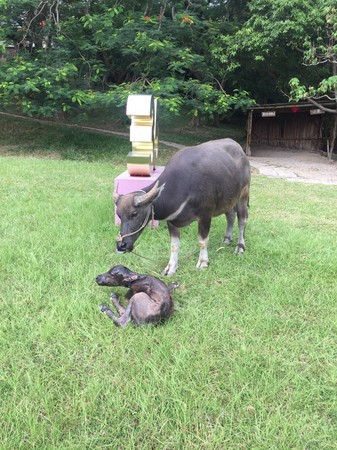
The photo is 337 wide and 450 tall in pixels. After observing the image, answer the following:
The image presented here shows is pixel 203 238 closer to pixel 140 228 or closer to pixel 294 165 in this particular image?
pixel 140 228

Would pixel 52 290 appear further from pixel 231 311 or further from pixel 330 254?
pixel 330 254

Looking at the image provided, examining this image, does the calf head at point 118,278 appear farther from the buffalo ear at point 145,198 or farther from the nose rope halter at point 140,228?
the buffalo ear at point 145,198

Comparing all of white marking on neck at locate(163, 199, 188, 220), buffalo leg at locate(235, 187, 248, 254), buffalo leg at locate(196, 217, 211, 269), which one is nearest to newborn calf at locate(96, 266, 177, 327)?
white marking on neck at locate(163, 199, 188, 220)

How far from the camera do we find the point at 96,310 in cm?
299

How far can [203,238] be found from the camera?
12.8 ft

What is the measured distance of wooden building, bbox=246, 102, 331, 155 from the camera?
17359 mm

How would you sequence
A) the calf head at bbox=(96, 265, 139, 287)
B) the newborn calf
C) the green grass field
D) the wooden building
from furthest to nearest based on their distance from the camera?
the wooden building < the calf head at bbox=(96, 265, 139, 287) < the newborn calf < the green grass field

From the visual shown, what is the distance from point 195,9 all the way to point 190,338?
16.7 m

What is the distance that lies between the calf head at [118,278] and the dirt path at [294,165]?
9410 millimetres

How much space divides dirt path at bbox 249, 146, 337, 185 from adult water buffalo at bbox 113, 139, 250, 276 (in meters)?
8.02

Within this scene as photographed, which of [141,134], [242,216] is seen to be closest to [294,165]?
[141,134]

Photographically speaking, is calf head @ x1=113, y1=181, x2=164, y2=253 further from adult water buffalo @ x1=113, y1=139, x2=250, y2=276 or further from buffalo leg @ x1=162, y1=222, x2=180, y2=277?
buffalo leg @ x1=162, y1=222, x2=180, y2=277

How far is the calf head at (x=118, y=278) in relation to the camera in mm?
3061

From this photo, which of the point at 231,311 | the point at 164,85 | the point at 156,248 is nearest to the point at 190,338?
the point at 231,311
